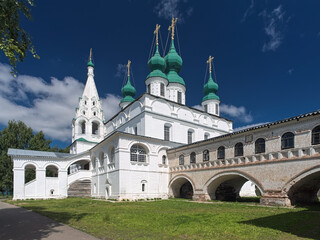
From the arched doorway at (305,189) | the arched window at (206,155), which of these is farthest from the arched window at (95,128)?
the arched doorway at (305,189)

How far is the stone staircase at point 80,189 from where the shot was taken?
24922 millimetres

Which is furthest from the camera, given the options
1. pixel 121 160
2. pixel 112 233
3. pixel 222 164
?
pixel 121 160

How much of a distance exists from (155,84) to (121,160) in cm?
1109

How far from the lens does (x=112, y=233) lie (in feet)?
21.6

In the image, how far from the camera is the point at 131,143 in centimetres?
2000

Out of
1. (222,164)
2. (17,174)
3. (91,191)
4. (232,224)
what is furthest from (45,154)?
(232,224)

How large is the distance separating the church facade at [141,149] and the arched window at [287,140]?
979mm

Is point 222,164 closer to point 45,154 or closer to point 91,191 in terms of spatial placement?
point 91,191

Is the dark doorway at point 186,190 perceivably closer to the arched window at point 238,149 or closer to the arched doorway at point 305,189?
the arched window at point 238,149

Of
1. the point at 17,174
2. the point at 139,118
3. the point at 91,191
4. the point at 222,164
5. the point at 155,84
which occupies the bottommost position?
the point at 91,191

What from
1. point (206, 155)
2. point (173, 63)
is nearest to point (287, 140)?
point (206, 155)

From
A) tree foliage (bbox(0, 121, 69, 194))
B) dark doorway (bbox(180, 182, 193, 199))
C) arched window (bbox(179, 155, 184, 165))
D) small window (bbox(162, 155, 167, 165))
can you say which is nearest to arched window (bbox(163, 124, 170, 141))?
small window (bbox(162, 155, 167, 165))

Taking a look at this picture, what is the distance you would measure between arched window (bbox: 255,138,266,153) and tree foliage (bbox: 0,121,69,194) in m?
30.9

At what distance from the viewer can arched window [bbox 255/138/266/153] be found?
14255 mm
